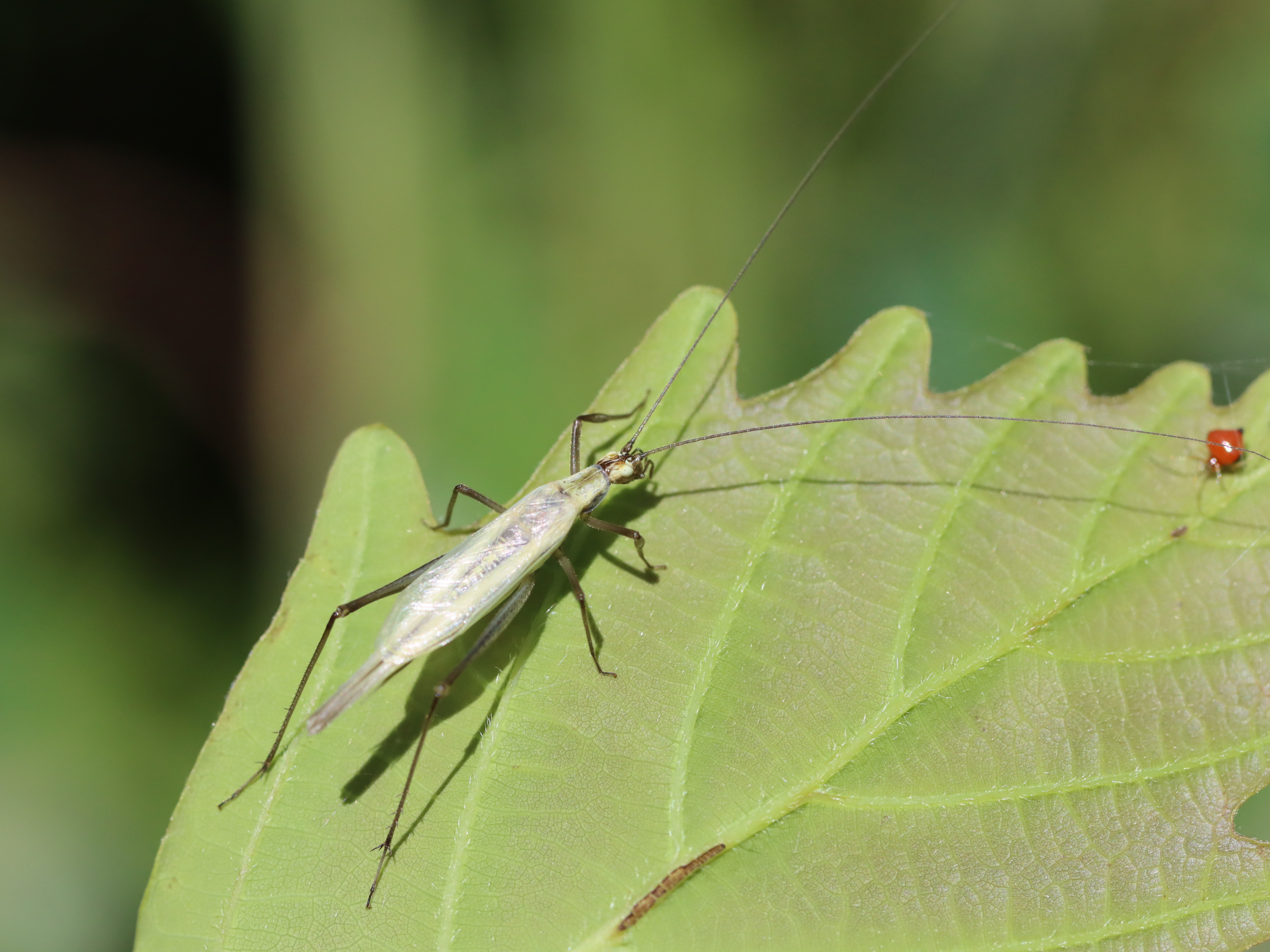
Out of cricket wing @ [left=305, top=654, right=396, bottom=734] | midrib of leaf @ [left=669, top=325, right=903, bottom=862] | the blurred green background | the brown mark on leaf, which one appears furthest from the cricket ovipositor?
the blurred green background

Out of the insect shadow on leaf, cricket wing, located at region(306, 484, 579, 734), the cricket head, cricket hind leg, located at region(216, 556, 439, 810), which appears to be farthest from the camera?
the cricket head

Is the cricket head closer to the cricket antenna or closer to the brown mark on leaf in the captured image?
the cricket antenna

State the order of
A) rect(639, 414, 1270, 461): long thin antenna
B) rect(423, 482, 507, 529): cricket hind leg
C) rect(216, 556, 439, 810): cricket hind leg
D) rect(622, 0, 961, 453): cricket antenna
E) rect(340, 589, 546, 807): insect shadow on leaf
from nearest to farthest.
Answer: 1. rect(216, 556, 439, 810): cricket hind leg
2. rect(340, 589, 546, 807): insect shadow on leaf
3. rect(639, 414, 1270, 461): long thin antenna
4. rect(622, 0, 961, 453): cricket antenna
5. rect(423, 482, 507, 529): cricket hind leg

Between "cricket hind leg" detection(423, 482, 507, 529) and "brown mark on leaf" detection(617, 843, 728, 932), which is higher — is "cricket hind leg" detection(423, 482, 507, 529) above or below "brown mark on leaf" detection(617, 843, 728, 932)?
above

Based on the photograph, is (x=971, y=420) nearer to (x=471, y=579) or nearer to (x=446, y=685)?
(x=471, y=579)

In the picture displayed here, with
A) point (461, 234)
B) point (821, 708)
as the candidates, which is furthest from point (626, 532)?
point (461, 234)

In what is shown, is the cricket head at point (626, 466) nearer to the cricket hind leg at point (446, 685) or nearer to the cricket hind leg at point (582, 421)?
the cricket hind leg at point (582, 421)

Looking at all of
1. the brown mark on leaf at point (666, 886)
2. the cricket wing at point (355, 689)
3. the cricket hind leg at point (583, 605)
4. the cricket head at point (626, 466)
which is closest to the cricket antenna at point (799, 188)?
the cricket head at point (626, 466)
